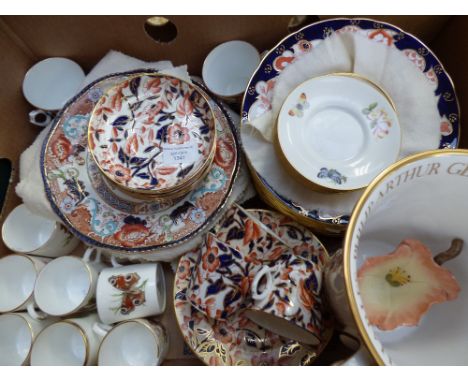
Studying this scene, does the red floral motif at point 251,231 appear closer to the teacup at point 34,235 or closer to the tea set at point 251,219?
the tea set at point 251,219

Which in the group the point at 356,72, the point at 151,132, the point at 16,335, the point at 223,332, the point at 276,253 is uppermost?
the point at 356,72

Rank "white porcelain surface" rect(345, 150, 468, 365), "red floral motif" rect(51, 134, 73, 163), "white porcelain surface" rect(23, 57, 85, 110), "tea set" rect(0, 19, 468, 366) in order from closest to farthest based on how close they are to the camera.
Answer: "white porcelain surface" rect(345, 150, 468, 365) < "tea set" rect(0, 19, 468, 366) < "red floral motif" rect(51, 134, 73, 163) < "white porcelain surface" rect(23, 57, 85, 110)

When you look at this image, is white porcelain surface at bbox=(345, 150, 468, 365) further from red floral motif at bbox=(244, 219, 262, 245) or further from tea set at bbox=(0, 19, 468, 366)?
red floral motif at bbox=(244, 219, 262, 245)

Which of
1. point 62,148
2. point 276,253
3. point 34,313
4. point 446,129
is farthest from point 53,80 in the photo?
point 446,129

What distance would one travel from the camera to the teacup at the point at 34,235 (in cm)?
70

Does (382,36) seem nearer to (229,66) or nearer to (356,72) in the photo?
(356,72)

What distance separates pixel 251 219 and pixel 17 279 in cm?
42

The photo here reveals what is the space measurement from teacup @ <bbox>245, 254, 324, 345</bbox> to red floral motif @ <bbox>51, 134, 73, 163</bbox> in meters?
0.35

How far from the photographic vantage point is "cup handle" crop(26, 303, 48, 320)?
677mm

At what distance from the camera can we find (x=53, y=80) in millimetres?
759

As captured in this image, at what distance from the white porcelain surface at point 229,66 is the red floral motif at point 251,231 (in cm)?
24

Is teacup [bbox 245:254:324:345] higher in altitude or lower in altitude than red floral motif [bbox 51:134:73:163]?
lower

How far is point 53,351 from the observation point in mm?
659

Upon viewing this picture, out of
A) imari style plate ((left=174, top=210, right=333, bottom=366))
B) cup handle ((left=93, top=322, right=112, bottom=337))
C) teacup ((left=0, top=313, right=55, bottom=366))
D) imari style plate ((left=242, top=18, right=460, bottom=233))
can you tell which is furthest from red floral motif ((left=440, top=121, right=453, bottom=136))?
teacup ((left=0, top=313, right=55, bottom=366))
